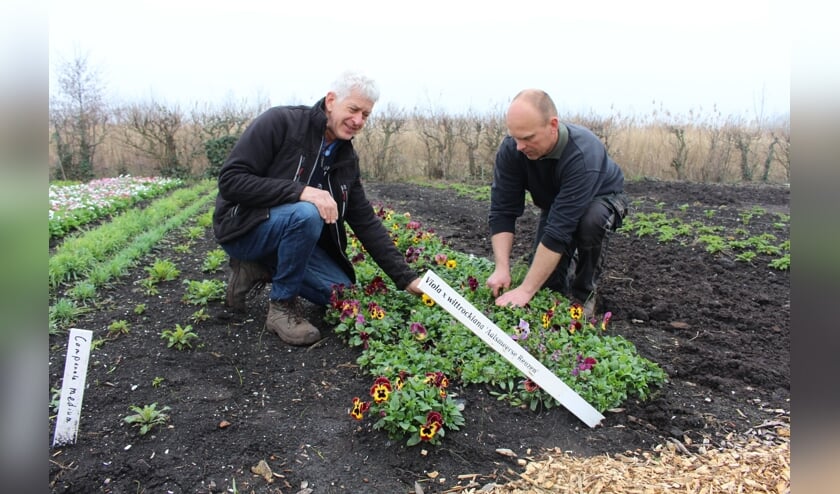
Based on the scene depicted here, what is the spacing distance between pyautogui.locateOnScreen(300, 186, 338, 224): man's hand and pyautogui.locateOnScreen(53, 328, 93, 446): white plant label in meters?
1.52

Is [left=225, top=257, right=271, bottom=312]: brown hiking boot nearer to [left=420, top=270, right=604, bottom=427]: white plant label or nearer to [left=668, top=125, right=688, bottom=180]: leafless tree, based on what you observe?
[left=420, top=270, right=604, bottom=427]: white plant label

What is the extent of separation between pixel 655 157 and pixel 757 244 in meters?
8.40

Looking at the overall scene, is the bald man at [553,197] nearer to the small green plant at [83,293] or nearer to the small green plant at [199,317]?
the small green plant at [199,317]

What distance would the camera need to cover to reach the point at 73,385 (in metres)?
2.27

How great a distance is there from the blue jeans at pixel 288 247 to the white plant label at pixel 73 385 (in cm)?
143

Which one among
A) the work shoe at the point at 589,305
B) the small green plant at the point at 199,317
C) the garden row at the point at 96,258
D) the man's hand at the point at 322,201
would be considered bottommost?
the garden row at the point at 96,258

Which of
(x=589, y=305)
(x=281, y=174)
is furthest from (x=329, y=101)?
(x=589, y=305)

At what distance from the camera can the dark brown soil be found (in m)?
2.53

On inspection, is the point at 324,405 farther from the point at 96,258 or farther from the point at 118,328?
the point at 96,258

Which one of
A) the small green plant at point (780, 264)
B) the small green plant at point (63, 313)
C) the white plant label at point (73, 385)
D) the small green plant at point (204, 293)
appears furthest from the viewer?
the small green plant at point (780, 264)

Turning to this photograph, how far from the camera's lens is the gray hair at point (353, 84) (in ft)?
11.5

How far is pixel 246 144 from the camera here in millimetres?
3539

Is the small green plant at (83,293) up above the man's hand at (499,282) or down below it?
below

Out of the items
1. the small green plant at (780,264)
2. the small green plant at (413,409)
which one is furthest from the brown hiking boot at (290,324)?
the small green plant at (780,264)
